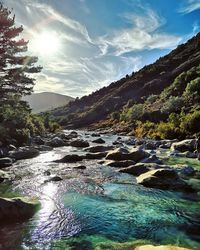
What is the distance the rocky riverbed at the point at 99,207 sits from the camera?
36.3ft

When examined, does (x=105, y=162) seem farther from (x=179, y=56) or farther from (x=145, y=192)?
(x=179, y=56)

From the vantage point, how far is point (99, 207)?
14.9 metres

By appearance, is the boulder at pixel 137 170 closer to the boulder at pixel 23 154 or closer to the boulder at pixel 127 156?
the boulder at pixel 127 156

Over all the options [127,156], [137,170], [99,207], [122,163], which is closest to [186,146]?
[127,156]

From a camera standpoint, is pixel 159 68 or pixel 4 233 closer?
pixel 4 233

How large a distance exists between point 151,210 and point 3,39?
33.7 metres

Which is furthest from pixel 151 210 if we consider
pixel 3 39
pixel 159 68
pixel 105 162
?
pixel 159 68

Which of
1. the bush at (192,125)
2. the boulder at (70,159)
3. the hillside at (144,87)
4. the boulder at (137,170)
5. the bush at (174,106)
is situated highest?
the hillside at (144,87)

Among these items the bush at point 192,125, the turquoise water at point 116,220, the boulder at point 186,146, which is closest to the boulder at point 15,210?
the turquoise water at point 116,220

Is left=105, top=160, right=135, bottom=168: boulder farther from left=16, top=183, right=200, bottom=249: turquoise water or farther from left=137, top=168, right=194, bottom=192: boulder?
left=16, top=183, right=200, bottom=249: turquoise water

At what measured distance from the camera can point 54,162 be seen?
28.3m

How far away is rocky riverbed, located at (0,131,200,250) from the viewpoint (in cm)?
1105

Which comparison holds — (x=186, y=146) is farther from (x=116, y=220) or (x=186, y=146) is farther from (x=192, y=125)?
(x=116, y=220)

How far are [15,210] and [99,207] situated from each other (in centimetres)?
414
